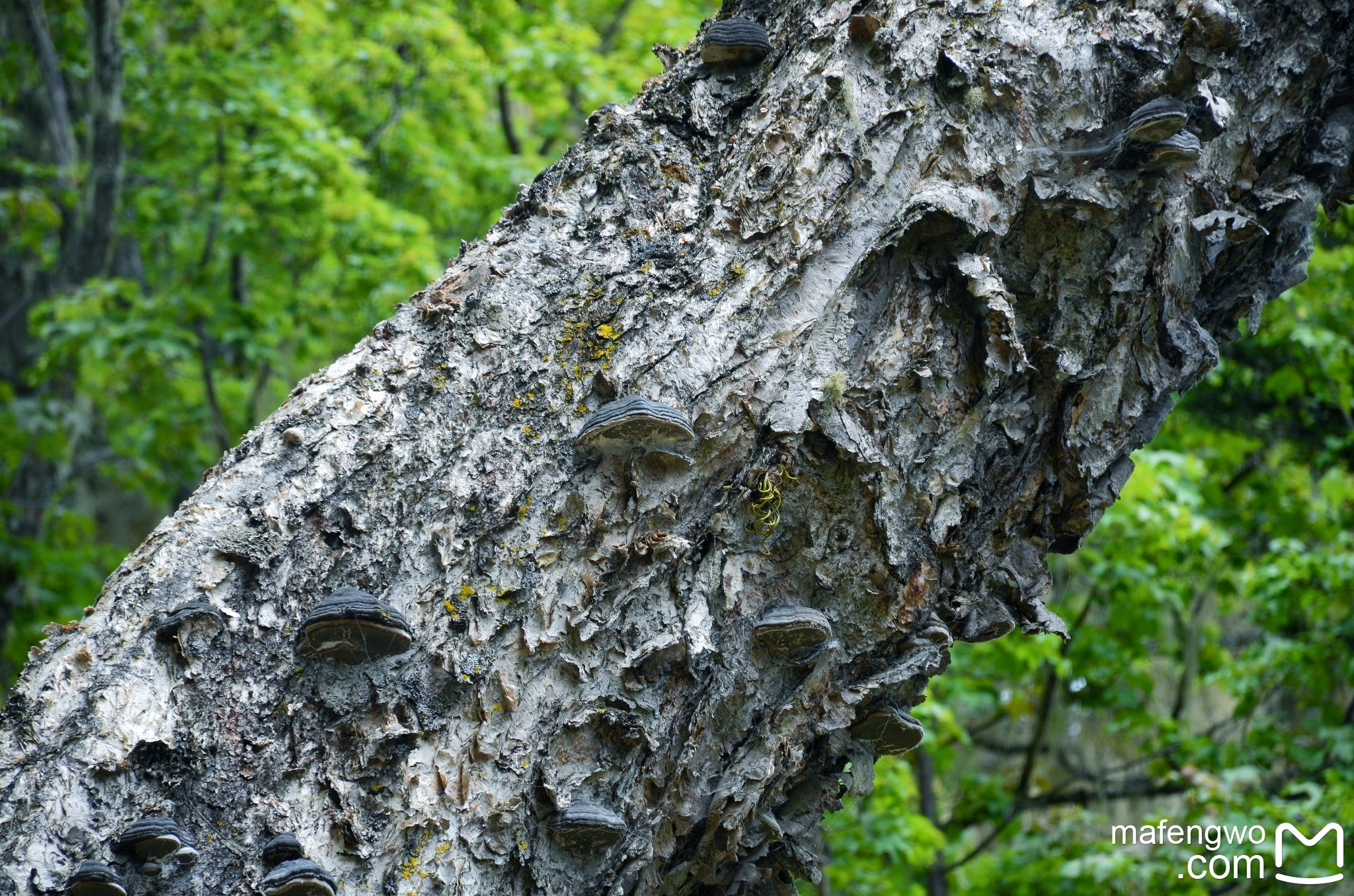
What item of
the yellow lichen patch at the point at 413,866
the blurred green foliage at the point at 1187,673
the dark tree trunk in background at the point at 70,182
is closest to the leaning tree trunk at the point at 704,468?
the yellow lichen patch at the point at 413,866

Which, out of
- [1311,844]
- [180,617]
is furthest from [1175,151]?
[1311,844]

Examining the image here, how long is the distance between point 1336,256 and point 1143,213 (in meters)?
9.13

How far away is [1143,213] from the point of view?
282 cm

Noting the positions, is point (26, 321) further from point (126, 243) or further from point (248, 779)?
point (248, 779)

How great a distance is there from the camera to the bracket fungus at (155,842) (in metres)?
1.91

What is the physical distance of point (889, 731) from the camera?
2.80 metres

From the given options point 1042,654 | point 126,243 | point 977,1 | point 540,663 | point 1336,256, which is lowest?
point 540,663

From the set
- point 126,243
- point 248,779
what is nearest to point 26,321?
point 126,243

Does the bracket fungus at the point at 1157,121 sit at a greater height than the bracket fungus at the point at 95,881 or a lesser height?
greater

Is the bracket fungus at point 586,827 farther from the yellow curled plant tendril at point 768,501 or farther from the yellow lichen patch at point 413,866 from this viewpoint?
the yellow curled plant tendril at point 768,501

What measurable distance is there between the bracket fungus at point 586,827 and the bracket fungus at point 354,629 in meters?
0.51

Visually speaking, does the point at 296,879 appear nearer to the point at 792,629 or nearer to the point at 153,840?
the point at 153,840

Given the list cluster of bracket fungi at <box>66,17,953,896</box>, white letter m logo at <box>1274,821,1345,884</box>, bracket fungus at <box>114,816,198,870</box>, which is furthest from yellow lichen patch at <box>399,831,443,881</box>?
white letter m logo at <box>1274,821,1345,884</box>

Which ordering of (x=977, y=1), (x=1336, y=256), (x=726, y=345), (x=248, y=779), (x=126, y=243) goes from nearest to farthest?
(x=248, y=779) → (x=726, y=345) → (x=977, y=1) → (x=1336, y=256) → (x=126, y=243)
